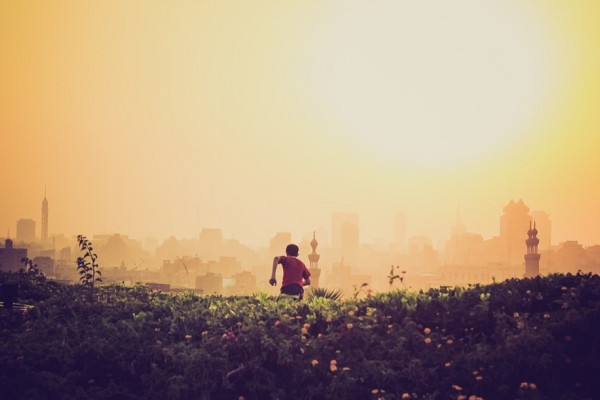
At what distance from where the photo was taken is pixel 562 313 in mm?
9555

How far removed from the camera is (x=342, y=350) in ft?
31.3

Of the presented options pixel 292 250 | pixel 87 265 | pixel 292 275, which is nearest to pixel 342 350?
pixel 292 275

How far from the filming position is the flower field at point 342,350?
29.0ft

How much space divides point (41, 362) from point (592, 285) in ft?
27.6

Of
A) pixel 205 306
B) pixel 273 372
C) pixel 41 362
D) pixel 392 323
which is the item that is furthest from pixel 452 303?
pixel 41 362

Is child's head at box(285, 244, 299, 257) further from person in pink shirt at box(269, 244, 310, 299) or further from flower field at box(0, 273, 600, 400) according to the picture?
flower field at box(0, 273, 600, 400)

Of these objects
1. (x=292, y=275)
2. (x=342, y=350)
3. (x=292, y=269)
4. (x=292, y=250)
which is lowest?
(x=342, y=350)

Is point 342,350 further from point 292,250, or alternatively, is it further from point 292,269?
point 292,250

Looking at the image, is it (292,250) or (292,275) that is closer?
(292,275)

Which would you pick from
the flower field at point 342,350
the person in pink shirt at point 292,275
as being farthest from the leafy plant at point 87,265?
the person in pink shirt at point 292,275

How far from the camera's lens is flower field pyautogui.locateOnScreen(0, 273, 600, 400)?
883cm

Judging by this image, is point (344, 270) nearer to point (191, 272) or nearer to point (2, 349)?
point (191, 272)

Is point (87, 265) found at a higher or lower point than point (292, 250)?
lower

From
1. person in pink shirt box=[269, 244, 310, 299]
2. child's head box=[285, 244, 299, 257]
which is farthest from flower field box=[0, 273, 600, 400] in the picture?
child's head box=[285, 244, 299, 257]
